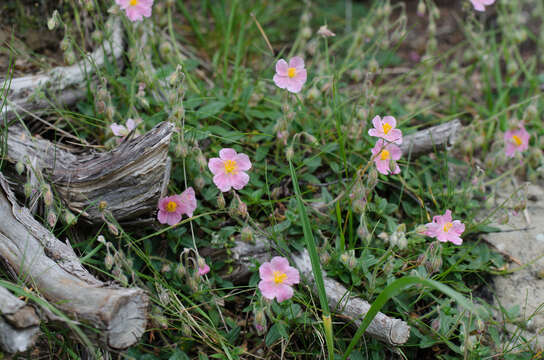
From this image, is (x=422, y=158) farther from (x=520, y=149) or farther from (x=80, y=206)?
(x=80, y=206)

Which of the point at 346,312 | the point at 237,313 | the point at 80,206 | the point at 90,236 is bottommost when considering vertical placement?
the point at 237,313

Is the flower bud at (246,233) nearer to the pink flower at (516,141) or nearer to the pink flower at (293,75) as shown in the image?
the pink flower at (293,75)

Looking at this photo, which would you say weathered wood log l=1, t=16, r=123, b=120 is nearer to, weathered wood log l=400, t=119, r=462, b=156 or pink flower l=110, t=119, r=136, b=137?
pink flower l=110, t=119, r=136, b=137

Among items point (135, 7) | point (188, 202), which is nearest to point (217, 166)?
point (188, 202)

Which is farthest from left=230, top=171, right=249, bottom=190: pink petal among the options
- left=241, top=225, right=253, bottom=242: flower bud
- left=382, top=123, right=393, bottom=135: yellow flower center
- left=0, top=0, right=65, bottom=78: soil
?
left=0, top=0, right=65, bottom=78: soil

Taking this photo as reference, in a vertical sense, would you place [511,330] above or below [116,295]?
below

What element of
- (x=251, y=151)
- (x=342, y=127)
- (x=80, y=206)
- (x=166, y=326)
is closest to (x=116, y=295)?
(x=166, y=326)
